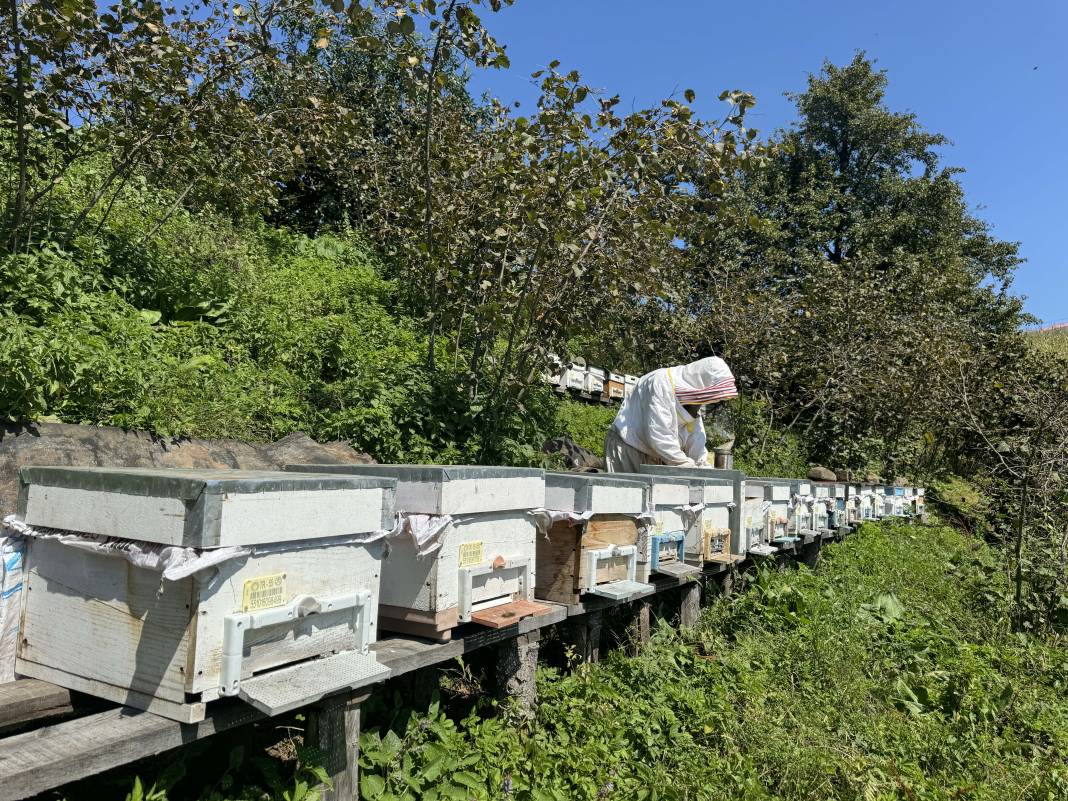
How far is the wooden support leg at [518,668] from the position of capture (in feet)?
13.3

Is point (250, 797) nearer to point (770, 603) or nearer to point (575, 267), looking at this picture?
point (575, 267)

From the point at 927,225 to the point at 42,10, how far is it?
25.3 metres

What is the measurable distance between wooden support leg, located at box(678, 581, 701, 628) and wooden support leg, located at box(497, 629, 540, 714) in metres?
2.28

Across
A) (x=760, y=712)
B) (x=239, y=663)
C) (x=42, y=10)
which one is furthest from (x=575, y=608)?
(x=42, y=10)

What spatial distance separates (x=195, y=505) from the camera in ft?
7.18

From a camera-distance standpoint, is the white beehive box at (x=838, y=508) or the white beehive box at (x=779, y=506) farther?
the white beehive box at (x=838, y=508)

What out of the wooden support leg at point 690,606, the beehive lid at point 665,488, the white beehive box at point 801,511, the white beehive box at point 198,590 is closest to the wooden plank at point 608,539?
the beehive lid at point 665,488

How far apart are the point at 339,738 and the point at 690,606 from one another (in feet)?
12.4

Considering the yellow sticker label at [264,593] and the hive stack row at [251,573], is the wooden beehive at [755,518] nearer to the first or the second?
the hive stack row at [251,573]

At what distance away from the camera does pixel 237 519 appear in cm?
228

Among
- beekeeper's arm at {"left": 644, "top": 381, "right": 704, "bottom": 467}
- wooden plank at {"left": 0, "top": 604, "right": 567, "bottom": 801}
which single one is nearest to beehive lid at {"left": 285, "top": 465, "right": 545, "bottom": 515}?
wooden plank at {"left": 0, "top": 604, "right": 567, "bottom": 801}

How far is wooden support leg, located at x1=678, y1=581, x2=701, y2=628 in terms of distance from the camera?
19.9 ft

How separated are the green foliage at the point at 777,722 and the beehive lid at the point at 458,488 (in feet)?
3.66

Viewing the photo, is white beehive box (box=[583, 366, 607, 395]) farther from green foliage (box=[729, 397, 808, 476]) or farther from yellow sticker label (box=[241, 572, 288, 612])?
yellow sticker label (box=[241, 572, 288, 612])
